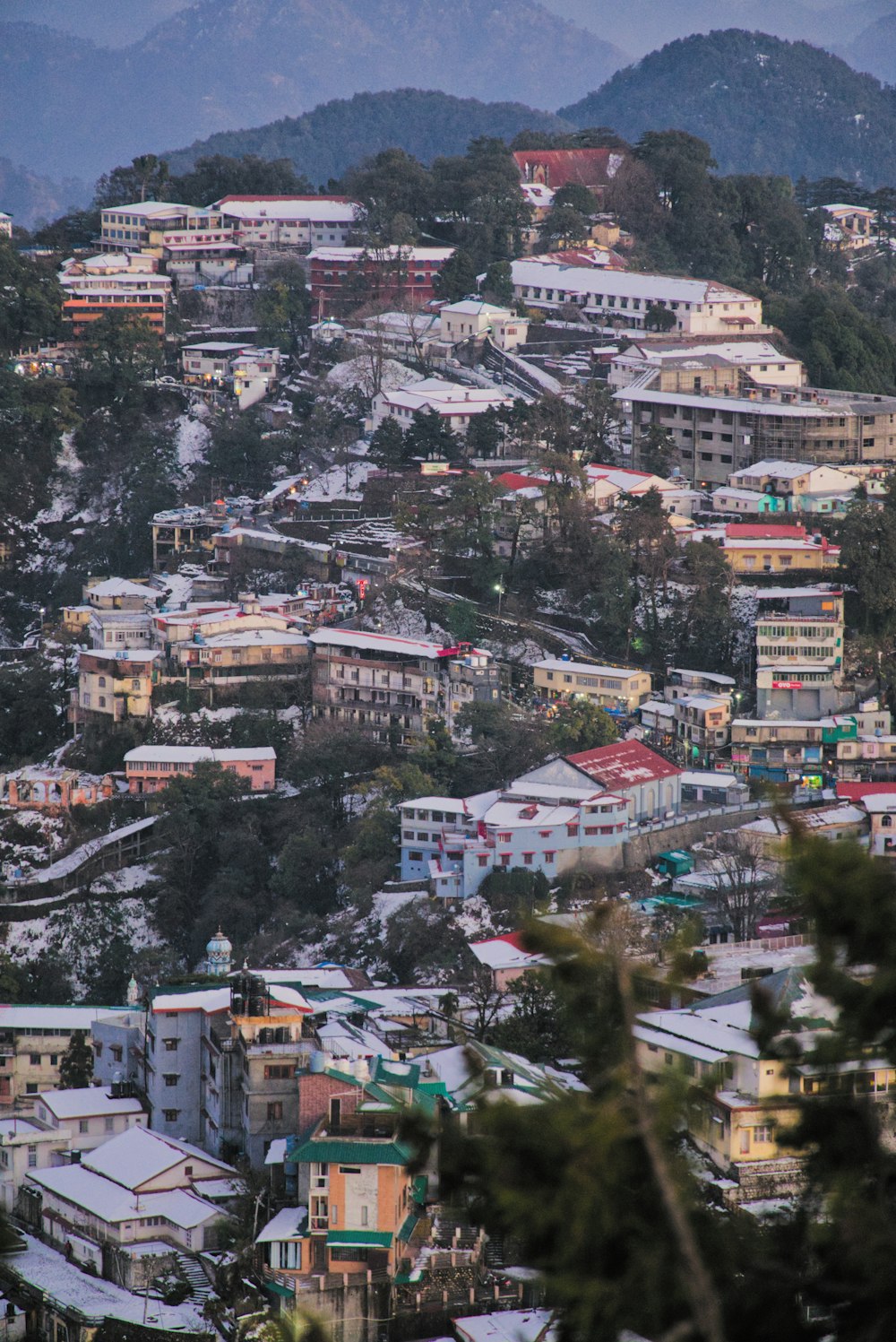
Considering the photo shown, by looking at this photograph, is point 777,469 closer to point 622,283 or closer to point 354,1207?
point 622,283

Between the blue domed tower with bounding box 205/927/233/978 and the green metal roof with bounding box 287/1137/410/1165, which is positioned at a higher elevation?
the green metal roof with bounding box 287/1137/410/1165

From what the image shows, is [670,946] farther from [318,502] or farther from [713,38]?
[713,38]

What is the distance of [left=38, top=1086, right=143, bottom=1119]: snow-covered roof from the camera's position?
1867 cm

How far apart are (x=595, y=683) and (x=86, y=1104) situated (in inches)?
417

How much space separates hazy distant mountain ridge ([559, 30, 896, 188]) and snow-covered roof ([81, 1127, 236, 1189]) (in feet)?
205

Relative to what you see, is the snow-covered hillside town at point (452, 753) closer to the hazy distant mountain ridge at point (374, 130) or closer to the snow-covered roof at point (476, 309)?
the snow-covered roof at point (476, 309)

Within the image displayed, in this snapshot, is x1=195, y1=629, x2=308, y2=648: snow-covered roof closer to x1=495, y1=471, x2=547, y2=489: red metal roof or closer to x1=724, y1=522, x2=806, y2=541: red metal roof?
x1=495, y1=471, x2=547, y2=489: red metal roof

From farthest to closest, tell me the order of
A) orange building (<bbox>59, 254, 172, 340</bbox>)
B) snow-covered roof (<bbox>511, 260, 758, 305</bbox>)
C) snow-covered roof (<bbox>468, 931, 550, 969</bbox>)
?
orange building (<bbox>59, 254, 172, 340</bbox>) < snow-covered roof (<bbox>511, 260, 758, 305</bbox>) < snow-covered roof (<bbox>468, 931, 550, 969</bbox>)

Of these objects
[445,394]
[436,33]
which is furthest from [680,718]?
[436,33]

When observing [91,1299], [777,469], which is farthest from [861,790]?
[91,1299]

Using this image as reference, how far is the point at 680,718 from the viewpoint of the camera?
27.0 m

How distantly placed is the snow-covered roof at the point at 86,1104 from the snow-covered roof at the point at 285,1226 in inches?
128

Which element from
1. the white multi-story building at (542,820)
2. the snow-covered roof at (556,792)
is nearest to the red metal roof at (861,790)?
the white multi-story building at (542,820)

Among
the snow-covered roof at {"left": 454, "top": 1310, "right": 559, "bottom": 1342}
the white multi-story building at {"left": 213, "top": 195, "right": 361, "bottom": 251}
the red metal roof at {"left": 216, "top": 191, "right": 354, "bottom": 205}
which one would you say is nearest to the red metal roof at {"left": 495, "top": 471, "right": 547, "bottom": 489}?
the white multi-story building at {"left": 213, "top": 195, "right": 361, "bottom": 251}
